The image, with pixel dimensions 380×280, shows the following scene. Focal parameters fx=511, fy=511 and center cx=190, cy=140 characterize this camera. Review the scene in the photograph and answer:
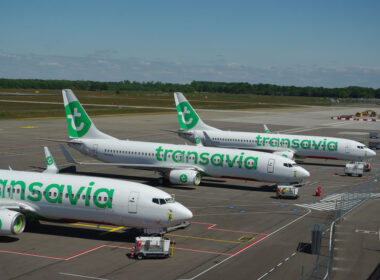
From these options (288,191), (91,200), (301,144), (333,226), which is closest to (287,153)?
(301,144)

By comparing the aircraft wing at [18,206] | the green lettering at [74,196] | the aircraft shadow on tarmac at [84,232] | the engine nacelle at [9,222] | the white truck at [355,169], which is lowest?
the aircraft shadow on tarmac at [84,232]

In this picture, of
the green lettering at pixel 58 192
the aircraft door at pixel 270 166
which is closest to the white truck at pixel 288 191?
Result: the aircraft door at pixel 270 166

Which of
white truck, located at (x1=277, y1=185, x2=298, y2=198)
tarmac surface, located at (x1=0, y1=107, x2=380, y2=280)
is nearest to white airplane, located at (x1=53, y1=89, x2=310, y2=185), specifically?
tarmac surface, located at (x1=0, y1=107, x2=380, y2=280)

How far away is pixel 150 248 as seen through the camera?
29938 mm

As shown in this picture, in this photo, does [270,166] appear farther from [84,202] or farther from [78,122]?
[84,202]

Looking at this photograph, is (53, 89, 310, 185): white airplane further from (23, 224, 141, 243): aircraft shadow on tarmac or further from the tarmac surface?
(23, 224, 141, 243): aircraft shadow on tarmac

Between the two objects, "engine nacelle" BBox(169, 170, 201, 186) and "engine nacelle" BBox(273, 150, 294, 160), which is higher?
"engine nacelle" BBox(273, 150, 294, 160)

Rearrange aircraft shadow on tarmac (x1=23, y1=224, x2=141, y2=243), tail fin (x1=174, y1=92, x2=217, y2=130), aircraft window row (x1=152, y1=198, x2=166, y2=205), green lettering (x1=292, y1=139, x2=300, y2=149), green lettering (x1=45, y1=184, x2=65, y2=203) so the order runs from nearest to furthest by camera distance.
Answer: aircraft window row (x1=152, y1=198, x2=166, y2=205) < green lettering (x1=45, y1=184, x2=65, y2=203) < aircraft shadow on tarmac (x1=23, y1=224, x2=141, y2=243) < green lettering (x1=292, y1=139, x2=300, y2=149) < tail fin (x1=174, y1=92, x2=217, y2=130)

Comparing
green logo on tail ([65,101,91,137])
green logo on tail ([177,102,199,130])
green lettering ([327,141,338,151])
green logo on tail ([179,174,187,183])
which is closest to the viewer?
green logo on tail ([179,174,187,183])

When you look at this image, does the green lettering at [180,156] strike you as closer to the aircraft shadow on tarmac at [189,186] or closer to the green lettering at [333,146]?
the aircraft shadow on tarmac at [189,186]

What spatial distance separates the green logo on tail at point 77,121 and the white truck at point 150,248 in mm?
29653

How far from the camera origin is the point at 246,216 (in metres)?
41.4

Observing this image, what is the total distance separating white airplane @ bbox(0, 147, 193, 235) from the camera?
3183cm

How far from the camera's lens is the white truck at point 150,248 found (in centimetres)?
2975
